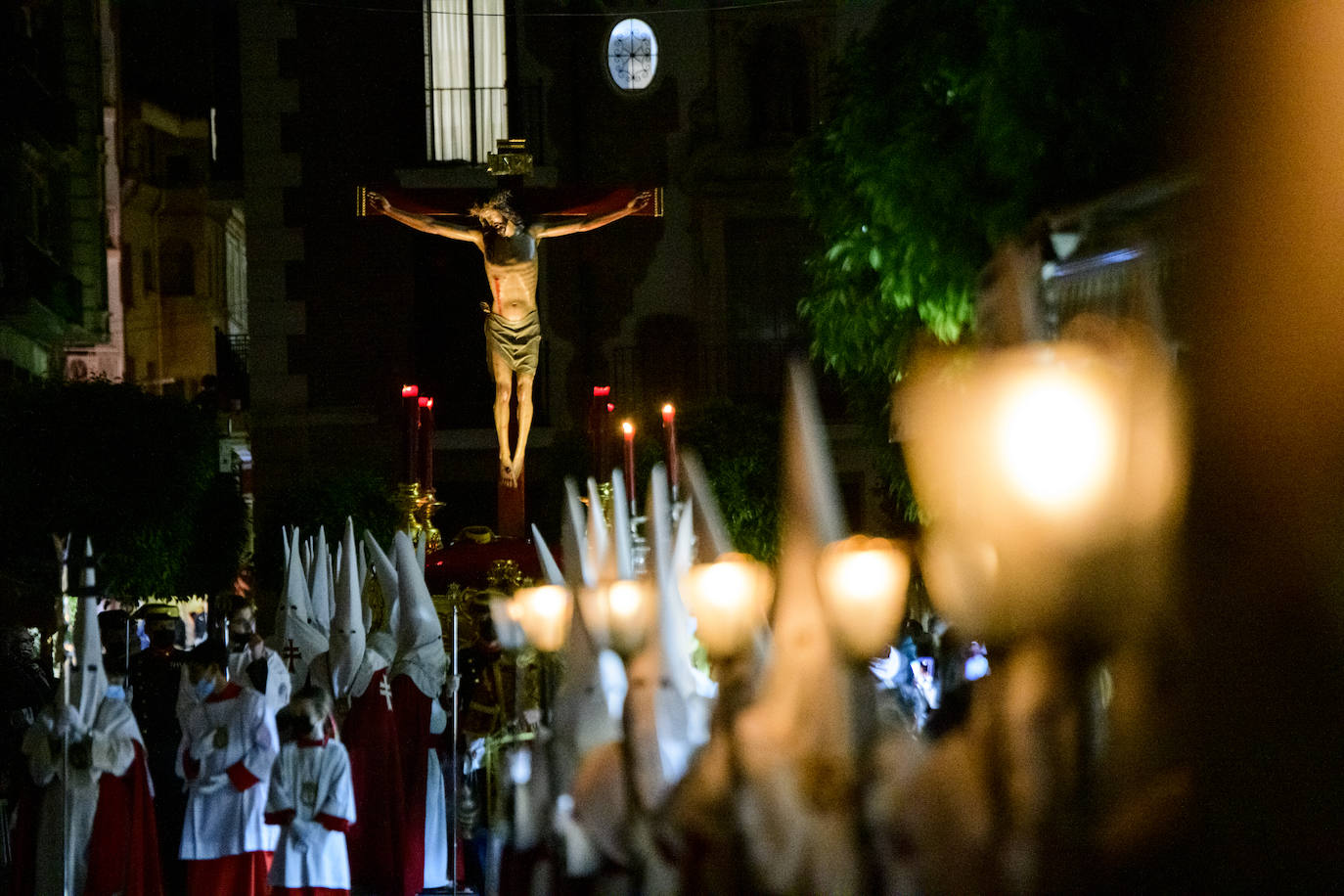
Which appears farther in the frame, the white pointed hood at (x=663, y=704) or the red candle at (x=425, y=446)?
the red candle at (x=425, y=446)

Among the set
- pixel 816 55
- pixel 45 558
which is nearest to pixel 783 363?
pixel 816 55

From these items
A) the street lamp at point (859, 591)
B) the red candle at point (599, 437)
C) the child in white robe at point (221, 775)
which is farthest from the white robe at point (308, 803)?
the street lamp at point (859, 591)

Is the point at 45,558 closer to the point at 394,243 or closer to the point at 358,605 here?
the point at 394,243

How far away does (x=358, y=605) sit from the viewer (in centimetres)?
1109

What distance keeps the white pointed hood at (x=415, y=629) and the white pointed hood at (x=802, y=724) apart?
21.2 ft

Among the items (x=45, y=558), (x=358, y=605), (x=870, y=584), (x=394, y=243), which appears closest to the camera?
(x=870, y=584)

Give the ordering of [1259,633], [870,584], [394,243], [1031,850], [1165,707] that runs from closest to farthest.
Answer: [1259,633] < [1165,707] < [1031,850] < [870,584] < [394,243]

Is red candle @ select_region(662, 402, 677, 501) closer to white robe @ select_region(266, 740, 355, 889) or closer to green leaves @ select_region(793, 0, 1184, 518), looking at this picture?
green leaves @ select_region(793, 0, 1184, 518)

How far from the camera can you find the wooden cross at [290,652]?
11.8 m

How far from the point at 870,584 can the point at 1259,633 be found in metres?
1.65

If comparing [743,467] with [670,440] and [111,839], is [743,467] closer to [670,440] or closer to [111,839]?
[670,440]

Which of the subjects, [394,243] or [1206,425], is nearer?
[1206,425]

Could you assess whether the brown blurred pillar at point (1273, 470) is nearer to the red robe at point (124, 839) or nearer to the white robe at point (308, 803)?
the white robe at point (308, 803)

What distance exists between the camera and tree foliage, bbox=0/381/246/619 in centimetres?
1767
